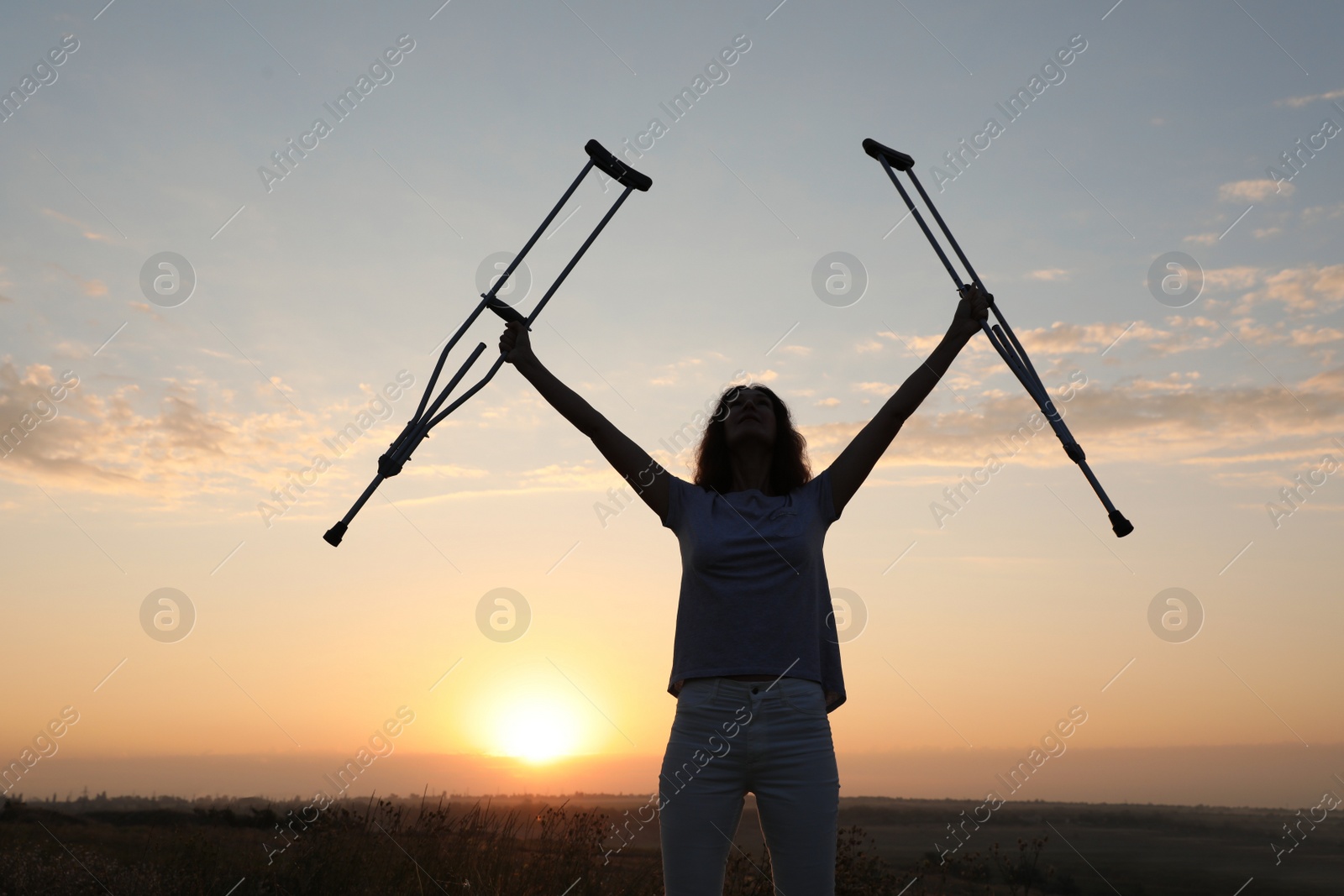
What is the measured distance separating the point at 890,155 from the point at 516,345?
6.92ft

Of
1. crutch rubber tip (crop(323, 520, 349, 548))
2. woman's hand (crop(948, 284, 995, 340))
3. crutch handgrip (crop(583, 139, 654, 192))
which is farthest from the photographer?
crutch handgrip (crop(583, 139, 654, 192))

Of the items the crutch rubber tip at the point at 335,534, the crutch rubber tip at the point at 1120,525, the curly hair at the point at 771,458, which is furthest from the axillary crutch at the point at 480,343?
the crutch rubber tip at the point at 1120,525

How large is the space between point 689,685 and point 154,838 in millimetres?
7326

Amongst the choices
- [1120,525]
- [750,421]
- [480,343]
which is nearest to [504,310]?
[480,343]

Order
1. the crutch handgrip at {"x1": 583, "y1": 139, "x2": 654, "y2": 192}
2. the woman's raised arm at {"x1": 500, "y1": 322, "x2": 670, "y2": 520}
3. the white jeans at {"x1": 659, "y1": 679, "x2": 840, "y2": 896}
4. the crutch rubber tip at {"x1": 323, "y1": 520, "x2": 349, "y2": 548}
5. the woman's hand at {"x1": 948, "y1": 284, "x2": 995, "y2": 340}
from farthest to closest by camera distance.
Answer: the crutch handgrip at {"x1": 583, "y1": 139, "x2": 654, "y2": 192}, the woman's hand at {"x1": 948, "y1": 284, "x2": 995, "y2": 340}, the woman's raised arm at {"x1": 500, "y1": 322, "x2": 670, "y2": 520}, the crutch rubber tip at {"x1": 323, "y1": 520, "x2": 349, "y2": 548}, the white jeans at {"x1": 659, "y1": 679, "x2": 840, "y2": 896}

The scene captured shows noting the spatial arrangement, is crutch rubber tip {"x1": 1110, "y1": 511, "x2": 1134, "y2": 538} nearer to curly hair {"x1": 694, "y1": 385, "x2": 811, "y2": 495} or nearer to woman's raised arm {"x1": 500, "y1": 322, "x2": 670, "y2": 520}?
curly hair {"x1": 694, "y1": 385, "x2": 811, "y2": 495}

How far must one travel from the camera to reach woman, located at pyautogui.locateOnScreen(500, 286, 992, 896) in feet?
9.70

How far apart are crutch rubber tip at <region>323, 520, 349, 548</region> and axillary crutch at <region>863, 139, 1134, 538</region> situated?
264 cm

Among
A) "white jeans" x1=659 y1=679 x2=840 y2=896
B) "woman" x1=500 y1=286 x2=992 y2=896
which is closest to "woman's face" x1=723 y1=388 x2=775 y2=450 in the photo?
"woman" x1=500 y1=286 x2=992 y2=896

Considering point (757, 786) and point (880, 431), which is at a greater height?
point (880, 431)

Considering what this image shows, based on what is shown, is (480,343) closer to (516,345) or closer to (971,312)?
(516,345)

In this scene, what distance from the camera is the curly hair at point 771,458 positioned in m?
3.81

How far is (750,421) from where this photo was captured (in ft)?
12.4

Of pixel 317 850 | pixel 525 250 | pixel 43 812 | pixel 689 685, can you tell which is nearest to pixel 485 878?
pixel 317 850
